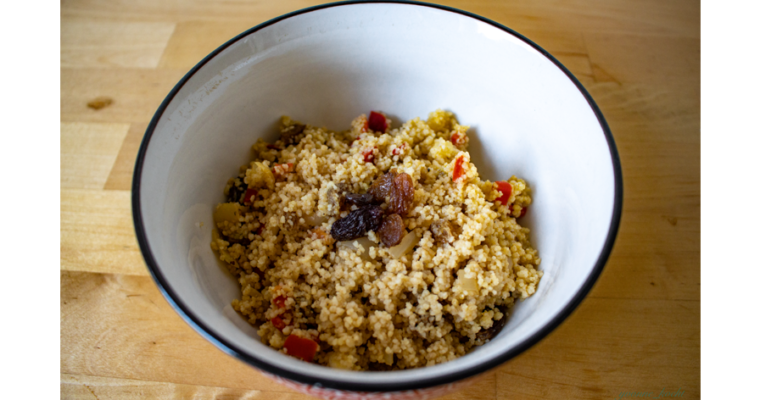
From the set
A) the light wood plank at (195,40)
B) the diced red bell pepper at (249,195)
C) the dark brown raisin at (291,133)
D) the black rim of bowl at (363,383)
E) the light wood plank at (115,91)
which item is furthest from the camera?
the light wood plank at (195,40)

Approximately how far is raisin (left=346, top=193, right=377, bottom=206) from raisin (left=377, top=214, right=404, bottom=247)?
0.07 m

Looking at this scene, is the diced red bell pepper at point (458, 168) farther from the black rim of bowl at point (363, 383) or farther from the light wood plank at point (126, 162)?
the light wood plank at point (126, 162)

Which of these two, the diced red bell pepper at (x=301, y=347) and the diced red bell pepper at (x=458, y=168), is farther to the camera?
the diced red bell pepper at (x=458, y=168)

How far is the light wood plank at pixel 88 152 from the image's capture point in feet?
4.28

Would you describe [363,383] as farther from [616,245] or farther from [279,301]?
[616,245]

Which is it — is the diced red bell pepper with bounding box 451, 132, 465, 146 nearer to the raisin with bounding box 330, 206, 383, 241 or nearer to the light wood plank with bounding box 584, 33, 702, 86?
the raisin with bounding box 330, 206, 383, 241

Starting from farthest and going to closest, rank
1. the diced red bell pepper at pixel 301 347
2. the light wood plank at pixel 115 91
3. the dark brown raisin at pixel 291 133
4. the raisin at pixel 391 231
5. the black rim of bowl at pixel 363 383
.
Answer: the light wood plank at pixel 115 91, the dark brown raisin at pixel 291 133, the raisin at pixel 391 231, the diced red bell pepper at pixel 301 347, the black rim of bowl at pixel 363 383

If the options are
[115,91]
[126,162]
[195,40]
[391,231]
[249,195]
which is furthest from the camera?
[195,40]

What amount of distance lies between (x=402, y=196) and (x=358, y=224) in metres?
0.12

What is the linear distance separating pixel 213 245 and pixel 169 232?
151 millimetres

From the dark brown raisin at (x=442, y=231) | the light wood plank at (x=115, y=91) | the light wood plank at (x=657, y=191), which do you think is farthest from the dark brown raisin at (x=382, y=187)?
the light wood plank at (x=115, y=91)

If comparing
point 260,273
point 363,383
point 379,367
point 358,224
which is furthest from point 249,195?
point 363,383

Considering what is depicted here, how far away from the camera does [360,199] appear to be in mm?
1017

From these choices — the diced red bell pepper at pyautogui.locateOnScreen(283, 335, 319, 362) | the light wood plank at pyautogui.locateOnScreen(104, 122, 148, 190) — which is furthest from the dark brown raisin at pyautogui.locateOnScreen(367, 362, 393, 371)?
the light wood plank at pyautogui.locateOnScreen(104, 122, 148, 190)
